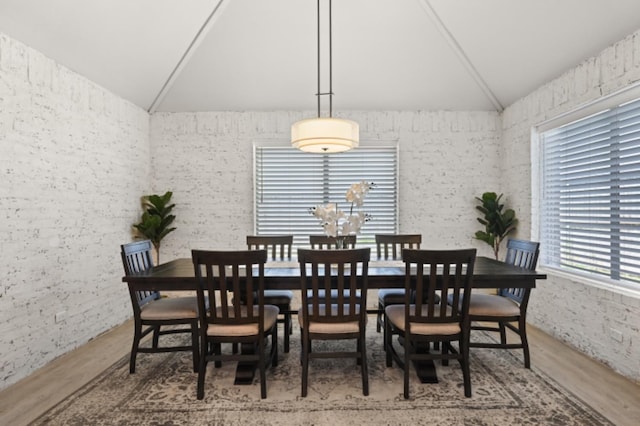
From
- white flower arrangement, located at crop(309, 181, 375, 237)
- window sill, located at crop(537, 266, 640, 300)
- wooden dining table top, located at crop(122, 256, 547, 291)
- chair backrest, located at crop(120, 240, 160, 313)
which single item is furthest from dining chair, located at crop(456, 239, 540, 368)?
chair backrest, located at crop(120, 240, 160, 313)

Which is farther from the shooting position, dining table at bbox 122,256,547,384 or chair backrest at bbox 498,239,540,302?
chair backrest at bbox 498,239,540,302

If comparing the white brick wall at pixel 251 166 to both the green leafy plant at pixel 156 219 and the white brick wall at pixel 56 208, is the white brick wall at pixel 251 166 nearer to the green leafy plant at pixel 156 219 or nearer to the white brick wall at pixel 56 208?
the green leafy plant at pixel 156 219

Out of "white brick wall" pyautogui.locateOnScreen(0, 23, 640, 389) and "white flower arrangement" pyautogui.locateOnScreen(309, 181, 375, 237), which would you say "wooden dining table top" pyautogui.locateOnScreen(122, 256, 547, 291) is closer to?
"white flower arrangement" pyautogui.locateOnScreen(309, 181, 375, 237)

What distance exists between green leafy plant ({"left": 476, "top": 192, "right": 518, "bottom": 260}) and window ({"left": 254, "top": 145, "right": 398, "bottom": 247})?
1129mm

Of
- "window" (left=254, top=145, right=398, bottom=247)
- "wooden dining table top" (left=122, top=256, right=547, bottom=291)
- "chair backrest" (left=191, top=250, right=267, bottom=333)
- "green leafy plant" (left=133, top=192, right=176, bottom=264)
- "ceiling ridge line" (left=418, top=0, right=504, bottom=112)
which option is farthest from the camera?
"window" (left=254, top=145, right=398, bottom=247)

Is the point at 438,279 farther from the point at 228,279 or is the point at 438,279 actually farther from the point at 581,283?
the point at 581,283

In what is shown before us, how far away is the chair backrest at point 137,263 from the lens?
2.72 m

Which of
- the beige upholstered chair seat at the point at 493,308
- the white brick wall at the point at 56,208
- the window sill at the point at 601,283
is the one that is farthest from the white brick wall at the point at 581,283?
the white brick wall at the point at 56,208

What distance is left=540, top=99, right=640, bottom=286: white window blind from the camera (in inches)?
113

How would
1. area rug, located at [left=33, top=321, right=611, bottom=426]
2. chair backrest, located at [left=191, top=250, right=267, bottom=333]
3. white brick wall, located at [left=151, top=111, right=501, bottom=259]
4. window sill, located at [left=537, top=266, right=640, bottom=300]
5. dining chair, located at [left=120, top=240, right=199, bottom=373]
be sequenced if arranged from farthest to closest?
white brick wall, located at [left=151, top=111, right=501, bottom=259] → window sill, located at [left=537, top=266, right=640, bottom=300] → dining chair, located at [left=120, top=240, right=199, bottom=373] → chair backrest, located at [left=191, top=250, right=267, bottom=333] → area rug, located at [left=33, top=321, right=611, bottom=426]

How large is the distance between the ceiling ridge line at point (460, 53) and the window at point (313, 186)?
51.1 inches

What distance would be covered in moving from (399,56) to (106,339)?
4396 mm

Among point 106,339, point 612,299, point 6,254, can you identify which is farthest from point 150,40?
point 612,299

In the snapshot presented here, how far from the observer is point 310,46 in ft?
13.2
